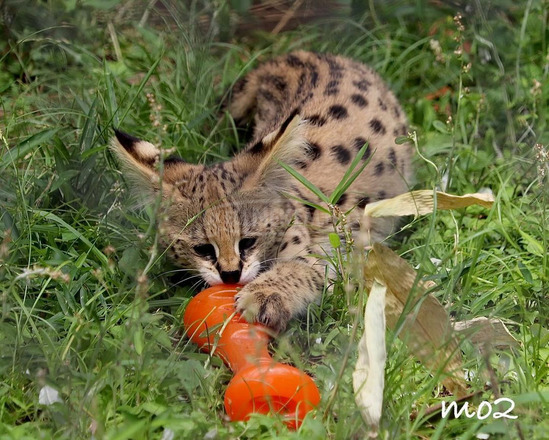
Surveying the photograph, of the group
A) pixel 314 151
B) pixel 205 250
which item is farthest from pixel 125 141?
pixel 314 151

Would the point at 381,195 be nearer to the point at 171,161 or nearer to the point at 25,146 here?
the point at 171,161

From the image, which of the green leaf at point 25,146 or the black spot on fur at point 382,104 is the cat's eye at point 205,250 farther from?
the black spot on fur at point 382,104

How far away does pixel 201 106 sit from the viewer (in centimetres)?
496

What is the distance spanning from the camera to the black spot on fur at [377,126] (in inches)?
179

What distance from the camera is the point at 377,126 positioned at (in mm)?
4562

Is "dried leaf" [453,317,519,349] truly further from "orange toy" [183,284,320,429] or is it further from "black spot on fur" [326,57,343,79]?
"black spot on fur" [326,57,343,79]

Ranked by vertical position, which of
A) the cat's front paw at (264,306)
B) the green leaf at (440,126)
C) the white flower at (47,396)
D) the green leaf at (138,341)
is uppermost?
the green leaf at (138,341)

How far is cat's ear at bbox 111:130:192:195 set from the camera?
12.2 feet

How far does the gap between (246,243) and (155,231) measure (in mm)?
369

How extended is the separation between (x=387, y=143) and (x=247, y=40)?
1.72m

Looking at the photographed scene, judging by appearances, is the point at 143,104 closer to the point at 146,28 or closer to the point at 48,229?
the point at 146,28

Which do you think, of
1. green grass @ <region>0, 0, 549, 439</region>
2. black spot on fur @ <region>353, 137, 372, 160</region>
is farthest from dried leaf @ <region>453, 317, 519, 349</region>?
black spot on fur @ <region>353, 137, 372, 160</region>

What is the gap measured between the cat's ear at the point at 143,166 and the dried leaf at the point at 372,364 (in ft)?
3.52

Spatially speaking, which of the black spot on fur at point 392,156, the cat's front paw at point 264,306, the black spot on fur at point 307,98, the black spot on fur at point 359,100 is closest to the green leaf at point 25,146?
the cat's front paw at point 264,306
